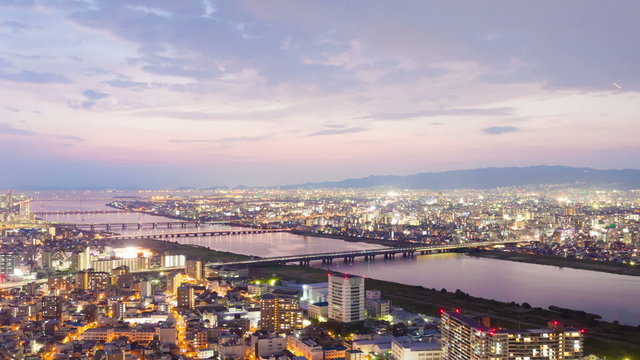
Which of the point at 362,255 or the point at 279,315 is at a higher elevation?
the point at 279,315

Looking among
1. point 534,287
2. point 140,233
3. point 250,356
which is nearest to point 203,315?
point 250,356

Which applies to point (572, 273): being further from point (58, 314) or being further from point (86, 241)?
point (86, 241)

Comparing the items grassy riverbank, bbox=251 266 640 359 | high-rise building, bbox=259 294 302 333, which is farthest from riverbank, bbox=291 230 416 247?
high-rise building, bbox=259 294 302 333

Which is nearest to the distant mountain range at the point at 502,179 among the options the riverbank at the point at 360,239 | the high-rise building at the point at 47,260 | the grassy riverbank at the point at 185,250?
the riverbank at the point at 360,239

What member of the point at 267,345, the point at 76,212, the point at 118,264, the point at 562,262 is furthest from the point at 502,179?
the point at 267,345

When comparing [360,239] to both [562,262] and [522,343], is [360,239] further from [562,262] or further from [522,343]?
[522,343]

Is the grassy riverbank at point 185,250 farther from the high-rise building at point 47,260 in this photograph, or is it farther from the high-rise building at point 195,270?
the high-rise building at point 47,260

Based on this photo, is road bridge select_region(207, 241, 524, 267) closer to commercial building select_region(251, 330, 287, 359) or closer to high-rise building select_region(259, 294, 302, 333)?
high-rise building select_region(259, 294, 302, 333)
